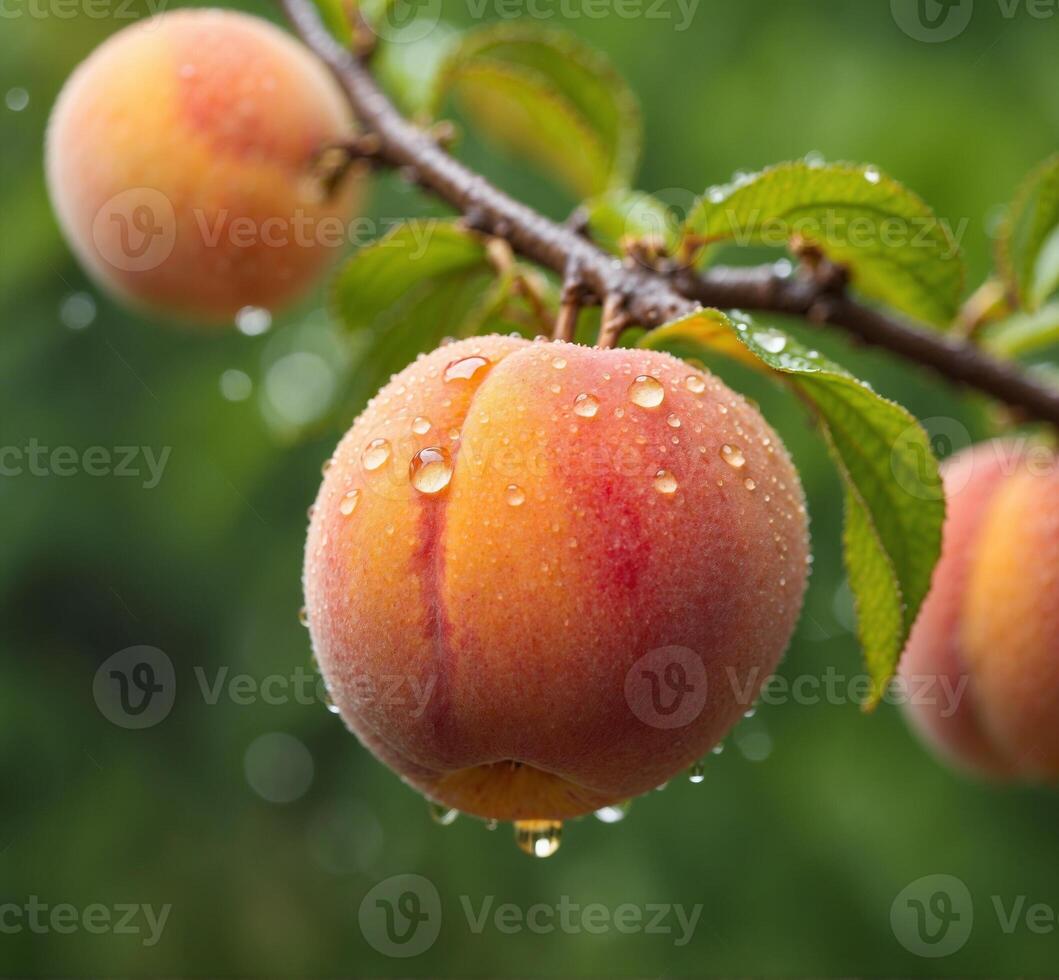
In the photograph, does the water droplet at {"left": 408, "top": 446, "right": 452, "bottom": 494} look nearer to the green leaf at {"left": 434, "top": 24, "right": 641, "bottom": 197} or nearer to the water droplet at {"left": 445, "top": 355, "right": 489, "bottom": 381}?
the water droplet at {"left": 445, "top": 355, "right": 489, "bottom": 381}

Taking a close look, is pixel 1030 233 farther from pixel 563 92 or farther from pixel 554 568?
pixel 554 568

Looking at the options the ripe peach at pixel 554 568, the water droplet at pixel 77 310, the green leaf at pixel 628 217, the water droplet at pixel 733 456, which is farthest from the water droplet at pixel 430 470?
the water droplet at pixel 77 310

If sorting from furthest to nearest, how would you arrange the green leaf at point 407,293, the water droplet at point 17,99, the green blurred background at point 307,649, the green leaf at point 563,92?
the water droplet at point 17,99 < the green blurred background at point 307,649 < the green leaf at point 563,92 < the green leaf at point 407,293

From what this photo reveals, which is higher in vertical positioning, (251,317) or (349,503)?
(349,503)

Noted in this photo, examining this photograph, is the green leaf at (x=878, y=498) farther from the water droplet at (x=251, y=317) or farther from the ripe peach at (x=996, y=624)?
the water droplet at (x=251, y=317)

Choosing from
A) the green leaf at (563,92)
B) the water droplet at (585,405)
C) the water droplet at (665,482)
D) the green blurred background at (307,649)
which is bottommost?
the green blurred background at (307,649)

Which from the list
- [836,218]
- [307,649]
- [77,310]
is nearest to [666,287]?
[836,218]
